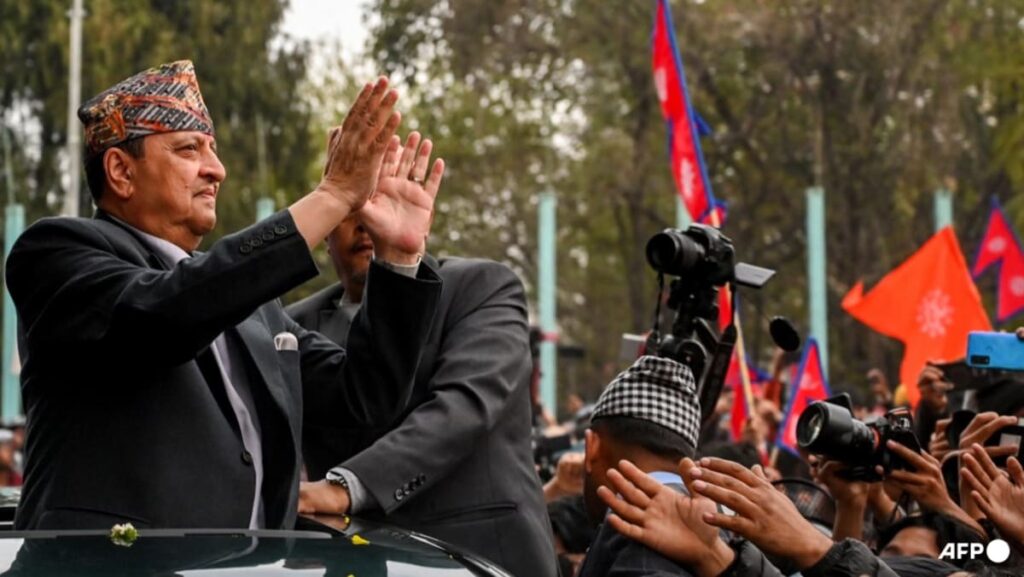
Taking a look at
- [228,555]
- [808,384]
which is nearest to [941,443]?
[228,555]

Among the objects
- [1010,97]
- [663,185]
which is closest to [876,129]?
[1010,97]

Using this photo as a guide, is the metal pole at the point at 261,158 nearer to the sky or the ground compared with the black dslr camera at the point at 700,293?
nearer to the ground

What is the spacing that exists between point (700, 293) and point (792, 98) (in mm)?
24857

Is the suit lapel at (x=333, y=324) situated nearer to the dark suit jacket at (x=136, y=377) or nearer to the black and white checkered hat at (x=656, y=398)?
the black and white checkered hat at (x=656, y=398)

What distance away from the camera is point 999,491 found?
450 cm

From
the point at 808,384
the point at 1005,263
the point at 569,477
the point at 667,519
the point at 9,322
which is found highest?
the point at 667,519

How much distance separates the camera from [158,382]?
3646mm

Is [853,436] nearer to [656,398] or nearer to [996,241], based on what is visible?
[656,398]

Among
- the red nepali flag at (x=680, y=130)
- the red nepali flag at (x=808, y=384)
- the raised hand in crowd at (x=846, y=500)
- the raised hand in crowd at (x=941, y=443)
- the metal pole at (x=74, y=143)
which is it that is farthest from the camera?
the metal pole at (x=74, y=143)

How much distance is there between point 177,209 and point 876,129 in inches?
1027

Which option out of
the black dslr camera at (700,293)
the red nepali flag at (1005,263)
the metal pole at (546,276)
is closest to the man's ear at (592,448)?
the black dslr camera at (700,293)

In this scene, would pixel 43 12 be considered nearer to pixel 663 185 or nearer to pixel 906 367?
pixel 663 185

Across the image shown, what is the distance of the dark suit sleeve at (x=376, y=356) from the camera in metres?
4.02

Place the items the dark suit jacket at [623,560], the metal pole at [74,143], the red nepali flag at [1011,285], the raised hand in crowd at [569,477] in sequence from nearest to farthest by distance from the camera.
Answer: the dark suit jacket at [623,560] → the raised hand in crowd at [569,477] → the red nepali flag at [1011,285] → the metal pole at [74,143]
